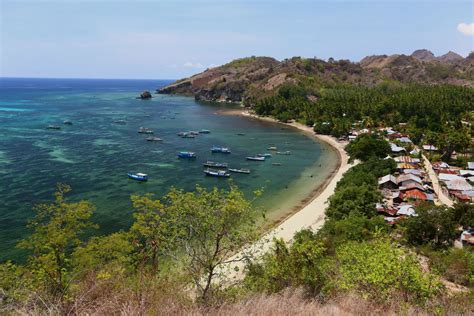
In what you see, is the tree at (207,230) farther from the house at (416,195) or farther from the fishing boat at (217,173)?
the fishing boat at (217,173)

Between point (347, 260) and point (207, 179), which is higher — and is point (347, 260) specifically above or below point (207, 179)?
above

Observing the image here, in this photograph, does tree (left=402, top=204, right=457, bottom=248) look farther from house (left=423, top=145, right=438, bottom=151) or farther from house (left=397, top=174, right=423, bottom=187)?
house (left=423, top=145, right=438, bottom=151)

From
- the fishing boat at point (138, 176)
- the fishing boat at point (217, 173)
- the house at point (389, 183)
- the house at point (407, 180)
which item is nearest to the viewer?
the house at point (407, 180)

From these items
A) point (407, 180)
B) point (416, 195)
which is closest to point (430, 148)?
point (407, 180)

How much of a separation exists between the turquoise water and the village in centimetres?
1283

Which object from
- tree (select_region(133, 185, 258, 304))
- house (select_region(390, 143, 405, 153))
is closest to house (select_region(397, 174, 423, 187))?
house (select_region(390, 143, 405, 153))

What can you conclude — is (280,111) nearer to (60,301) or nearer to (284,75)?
(284,75)

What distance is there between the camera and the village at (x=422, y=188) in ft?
131

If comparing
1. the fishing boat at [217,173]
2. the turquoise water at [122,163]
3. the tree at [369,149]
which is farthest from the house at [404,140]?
the fishing boat at [217,173]

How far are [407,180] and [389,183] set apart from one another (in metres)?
2.48

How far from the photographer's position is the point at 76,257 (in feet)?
66.7

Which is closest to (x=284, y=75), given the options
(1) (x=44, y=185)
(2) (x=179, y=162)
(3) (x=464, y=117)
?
(3) (x=464, y=117)

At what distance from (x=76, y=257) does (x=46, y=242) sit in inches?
98.7

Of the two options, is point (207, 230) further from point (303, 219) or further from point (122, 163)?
point (122, 163)
